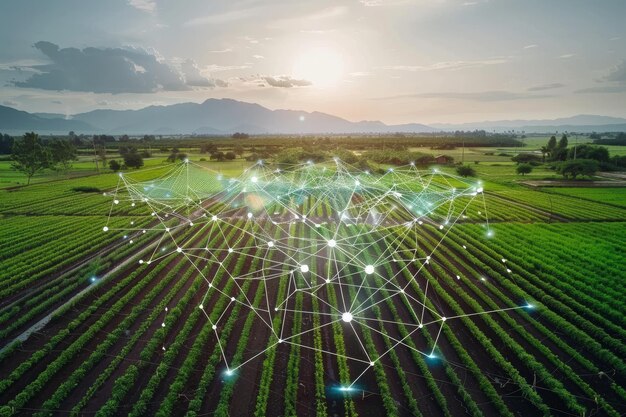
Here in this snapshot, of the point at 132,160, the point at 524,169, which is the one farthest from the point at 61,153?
the point at 524,169

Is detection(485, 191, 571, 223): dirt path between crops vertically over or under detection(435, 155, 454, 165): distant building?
under

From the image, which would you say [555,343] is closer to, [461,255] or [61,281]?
[461,255]

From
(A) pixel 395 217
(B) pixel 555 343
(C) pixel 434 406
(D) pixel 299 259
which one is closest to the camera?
(C) pixel 434 406

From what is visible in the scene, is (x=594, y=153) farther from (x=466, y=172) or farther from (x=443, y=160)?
(x=466, y=172)

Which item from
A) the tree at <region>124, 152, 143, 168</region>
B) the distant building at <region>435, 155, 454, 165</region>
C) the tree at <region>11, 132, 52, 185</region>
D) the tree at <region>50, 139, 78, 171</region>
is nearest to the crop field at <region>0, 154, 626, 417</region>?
the tree at <region>11, 132, 52, 185</region>

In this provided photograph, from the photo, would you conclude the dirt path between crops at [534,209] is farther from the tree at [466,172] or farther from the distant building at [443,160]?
the distant building at [443,160]

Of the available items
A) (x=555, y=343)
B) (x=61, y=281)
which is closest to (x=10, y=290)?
(x=61, y=281)

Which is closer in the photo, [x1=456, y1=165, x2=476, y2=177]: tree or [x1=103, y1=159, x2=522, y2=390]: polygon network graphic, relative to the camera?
[x1=103, y1=159, x2=522, y2=390]: polygon network graphic

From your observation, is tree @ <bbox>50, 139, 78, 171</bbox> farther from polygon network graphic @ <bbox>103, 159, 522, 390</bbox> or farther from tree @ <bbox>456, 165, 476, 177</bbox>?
tree @ <bbox>456, 165, 476, 177</bbox>
